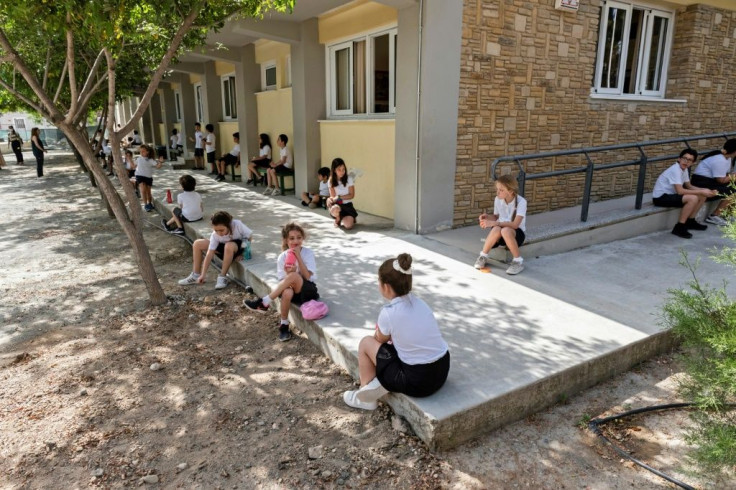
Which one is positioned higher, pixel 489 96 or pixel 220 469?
pixel 489 96

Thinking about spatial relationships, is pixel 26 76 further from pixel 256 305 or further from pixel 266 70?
pixel 266 70

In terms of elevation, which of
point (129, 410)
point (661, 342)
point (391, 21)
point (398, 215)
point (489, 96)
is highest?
point (391, 21)

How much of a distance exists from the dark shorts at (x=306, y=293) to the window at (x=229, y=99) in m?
11.6

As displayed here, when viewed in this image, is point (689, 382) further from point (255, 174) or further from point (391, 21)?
point (255, 174)

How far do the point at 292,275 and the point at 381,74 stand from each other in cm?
500

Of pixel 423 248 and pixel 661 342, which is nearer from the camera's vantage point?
pixel 661 342

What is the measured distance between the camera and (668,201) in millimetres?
6793

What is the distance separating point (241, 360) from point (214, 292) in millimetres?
1805

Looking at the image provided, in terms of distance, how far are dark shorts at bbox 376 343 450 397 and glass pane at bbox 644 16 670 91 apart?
832 cm

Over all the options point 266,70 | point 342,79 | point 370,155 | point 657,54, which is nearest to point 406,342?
point 370,155

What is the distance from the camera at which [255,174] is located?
39.7 feet

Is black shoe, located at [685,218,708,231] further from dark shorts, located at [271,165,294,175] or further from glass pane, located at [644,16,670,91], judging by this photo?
dark shorts, located at [271,165,294,175]

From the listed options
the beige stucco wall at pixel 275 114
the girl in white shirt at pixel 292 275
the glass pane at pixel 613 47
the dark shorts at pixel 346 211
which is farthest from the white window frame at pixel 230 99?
the girl in white shirt at pixel 292 275

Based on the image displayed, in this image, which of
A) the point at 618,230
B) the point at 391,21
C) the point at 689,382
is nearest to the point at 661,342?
the point at 689,382
